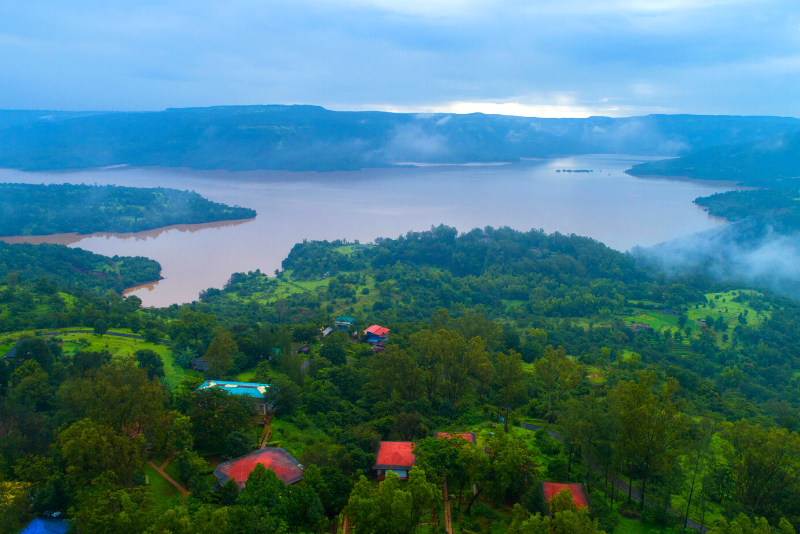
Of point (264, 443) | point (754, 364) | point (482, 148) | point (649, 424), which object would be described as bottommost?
point (754, 364)

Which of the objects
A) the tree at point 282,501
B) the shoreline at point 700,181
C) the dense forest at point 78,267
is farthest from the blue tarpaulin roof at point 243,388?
the shoreline at point 700,181

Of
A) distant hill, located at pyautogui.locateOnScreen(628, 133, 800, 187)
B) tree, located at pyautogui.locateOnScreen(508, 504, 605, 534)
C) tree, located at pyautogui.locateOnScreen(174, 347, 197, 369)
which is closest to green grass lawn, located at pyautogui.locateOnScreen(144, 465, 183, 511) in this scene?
tree, located at pyautogui.locateOnScreen(508, 504, 605, 534)

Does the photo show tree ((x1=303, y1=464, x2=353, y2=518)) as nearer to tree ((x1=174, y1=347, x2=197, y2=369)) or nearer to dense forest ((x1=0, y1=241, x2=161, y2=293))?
tree ((x1=174, y1=347, x2=197, y2=369))

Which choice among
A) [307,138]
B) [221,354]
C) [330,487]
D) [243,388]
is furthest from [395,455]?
[307,138]

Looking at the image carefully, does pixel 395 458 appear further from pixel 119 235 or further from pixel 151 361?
pixel 119 235

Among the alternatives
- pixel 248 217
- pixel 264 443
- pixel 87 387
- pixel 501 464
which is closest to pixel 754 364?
pixel 501 464

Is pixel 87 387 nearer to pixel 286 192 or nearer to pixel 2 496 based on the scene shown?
pixel 2 496

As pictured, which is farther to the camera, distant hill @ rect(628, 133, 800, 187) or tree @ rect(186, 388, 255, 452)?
distant hill @ rect(628, 133, 800, 187)
